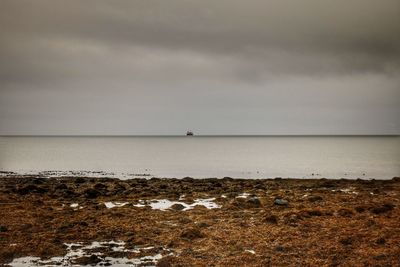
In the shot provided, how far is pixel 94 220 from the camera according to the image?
59.9ft

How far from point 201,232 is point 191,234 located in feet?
1.81

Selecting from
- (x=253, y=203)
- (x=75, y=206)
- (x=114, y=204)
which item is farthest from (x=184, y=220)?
(x=75, y=206)

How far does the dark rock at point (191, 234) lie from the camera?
49.7ft

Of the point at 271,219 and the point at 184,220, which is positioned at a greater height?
the point at 271,219

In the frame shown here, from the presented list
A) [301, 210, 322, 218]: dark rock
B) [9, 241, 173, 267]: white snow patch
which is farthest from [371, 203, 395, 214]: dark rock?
[9, 241, 173, 267]: white snow patch

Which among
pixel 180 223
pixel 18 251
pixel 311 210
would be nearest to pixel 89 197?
pixel 180 223

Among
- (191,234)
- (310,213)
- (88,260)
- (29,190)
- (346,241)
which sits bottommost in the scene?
(88,260)

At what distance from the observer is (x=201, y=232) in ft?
51.5

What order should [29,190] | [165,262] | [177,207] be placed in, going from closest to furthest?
[165,262], [177,207], [29,190]

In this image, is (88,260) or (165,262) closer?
(165,262)

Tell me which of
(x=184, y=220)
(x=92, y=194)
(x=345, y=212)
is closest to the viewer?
(x=184, y=220)

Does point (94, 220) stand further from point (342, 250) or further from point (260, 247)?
point (342, 250)

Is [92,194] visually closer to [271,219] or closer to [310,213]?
[271,219]

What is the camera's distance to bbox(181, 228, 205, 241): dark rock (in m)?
15.1
